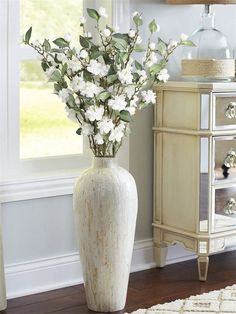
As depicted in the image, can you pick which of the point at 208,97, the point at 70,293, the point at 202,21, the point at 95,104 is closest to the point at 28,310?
the point at 70,293

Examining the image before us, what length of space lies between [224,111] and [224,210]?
52 centimetres

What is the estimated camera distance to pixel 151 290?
3830mm

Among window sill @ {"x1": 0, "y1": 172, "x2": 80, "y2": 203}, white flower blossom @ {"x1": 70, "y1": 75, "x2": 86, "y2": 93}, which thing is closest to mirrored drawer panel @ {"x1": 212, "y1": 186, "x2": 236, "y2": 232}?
window sill @ {"x1": 0, "y1": 172, "x2": 80, "y2": 203}

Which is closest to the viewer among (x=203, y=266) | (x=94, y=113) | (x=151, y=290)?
(x=94, y=113)

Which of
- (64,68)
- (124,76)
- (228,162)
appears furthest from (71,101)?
(228,162)

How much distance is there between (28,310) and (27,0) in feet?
4.92

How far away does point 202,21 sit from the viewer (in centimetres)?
421

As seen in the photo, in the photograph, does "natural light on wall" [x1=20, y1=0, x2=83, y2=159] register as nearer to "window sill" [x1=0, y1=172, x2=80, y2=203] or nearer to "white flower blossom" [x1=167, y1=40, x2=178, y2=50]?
"window sill" [x1=0, y1=172, x2=80, y2=203]

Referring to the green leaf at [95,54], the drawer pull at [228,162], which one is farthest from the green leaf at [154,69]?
the drawer pull at [228,162]

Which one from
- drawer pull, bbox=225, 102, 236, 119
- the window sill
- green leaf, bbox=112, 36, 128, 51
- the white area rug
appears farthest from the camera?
drawer pull, bbox=225, 102, 236, 119

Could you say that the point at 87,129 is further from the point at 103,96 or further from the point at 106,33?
the point at 106,33

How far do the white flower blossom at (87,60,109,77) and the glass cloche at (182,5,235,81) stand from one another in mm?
803

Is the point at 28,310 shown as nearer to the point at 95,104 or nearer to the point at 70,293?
the point at 70,293

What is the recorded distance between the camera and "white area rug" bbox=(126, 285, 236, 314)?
3.48m
